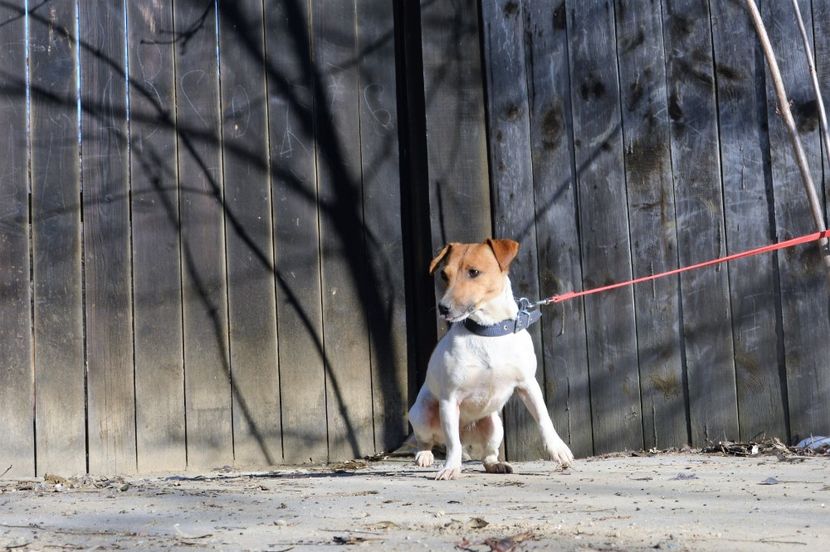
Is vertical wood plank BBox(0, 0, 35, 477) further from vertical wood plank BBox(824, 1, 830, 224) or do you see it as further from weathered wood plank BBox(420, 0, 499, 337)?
vertical wood plank BBox(824, 1, 830, 224)

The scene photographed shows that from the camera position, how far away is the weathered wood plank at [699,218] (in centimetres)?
541

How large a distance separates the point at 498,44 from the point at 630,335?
161 cm

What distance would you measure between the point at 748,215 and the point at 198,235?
272 centimetres

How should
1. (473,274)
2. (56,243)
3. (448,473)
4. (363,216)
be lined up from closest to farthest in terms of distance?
1. (448,473)
2. (473,274)
3. (56,243)
4. (363,216)

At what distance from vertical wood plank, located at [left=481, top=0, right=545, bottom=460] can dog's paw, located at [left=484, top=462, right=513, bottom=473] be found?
598 mm

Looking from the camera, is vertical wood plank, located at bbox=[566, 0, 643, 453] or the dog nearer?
the dog

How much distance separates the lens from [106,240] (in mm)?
5375

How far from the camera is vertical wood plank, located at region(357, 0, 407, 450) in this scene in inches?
222

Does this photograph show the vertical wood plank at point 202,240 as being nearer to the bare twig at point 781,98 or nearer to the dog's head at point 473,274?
the dog's head at point 473,274

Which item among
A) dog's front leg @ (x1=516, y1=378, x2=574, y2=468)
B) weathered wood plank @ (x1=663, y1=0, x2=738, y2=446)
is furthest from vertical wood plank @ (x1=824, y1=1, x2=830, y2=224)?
dog's front leg @ (x1=516, y1=378, x2=574, y2=468)

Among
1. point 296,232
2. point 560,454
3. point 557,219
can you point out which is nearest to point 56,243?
point 296,232

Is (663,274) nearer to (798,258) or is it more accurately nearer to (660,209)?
(660,209)

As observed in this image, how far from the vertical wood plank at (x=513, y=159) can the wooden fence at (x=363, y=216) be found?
0.01m

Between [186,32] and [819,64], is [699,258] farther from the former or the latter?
[186,32]
